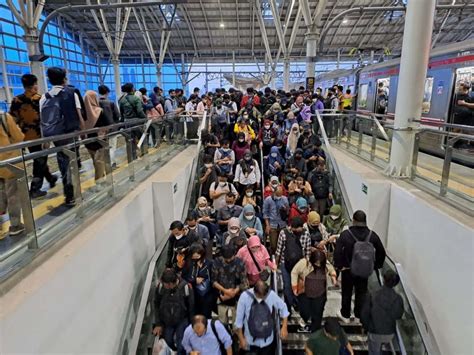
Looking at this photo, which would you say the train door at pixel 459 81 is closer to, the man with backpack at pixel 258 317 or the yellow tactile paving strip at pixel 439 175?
the yellow tactile paving strip at pixel 439 175

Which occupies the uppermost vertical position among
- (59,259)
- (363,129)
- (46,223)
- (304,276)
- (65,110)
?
(65,110)

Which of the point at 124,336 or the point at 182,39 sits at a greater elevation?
the point at 182,39

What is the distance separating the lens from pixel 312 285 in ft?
14.0

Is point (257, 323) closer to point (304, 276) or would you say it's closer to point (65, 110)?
point (304, 276)

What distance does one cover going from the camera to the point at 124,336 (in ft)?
15.3

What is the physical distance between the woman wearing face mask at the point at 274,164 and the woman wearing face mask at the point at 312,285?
3411mm

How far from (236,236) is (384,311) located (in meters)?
2.08

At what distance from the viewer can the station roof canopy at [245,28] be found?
1113 inches

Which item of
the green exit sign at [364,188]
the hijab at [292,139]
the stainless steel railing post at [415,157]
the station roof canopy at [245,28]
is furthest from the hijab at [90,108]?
the station roof canopy at [245,28]

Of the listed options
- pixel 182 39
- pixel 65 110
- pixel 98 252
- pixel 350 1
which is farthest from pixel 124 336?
pixel 182 39

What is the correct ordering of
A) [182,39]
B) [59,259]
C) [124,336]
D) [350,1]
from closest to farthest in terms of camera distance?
[59,259] → [124,336] → [350,1] → [182,39]

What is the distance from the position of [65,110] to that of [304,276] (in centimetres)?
356

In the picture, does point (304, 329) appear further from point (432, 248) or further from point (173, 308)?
point (432, 248)

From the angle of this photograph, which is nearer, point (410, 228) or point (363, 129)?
point (410, 228)
